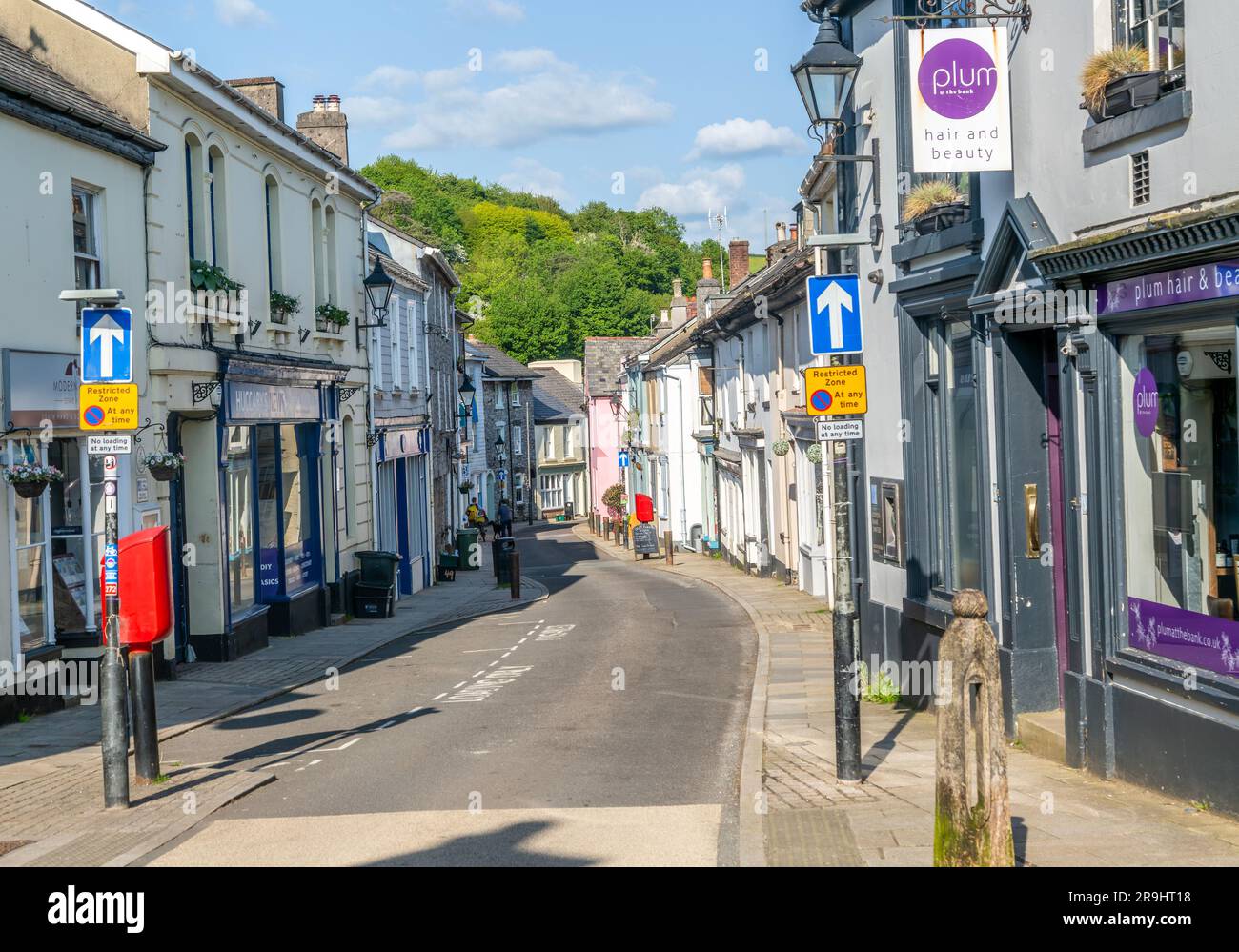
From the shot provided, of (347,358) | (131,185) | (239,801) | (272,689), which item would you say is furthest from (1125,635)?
(347,358)

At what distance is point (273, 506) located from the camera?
73.6 feet

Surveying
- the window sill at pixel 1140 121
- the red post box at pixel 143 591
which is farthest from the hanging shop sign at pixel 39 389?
the window sill at pixel 1140 121

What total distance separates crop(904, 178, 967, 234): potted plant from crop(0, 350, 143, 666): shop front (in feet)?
29.9

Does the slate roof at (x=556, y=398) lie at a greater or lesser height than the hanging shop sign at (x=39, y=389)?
greater

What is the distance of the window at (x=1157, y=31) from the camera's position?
8.85 meters

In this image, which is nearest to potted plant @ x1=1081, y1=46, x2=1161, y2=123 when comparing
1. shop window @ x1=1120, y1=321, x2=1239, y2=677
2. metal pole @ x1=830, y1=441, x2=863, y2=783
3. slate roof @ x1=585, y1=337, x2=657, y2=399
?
shop window @ x1=1120, y1=321, x2=1239, y2=677

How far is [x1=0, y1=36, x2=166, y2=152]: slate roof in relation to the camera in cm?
1395

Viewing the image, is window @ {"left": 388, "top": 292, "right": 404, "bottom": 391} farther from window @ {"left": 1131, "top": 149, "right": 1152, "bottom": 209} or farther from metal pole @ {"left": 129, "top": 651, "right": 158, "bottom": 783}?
window @ {"left": 1131, "top": 149, "right": 1152, "bottom": 209}

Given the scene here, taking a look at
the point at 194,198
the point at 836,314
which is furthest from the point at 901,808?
the point at 194,198

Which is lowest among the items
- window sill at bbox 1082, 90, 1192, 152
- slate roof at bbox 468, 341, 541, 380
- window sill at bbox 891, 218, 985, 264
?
window sill at bbox 891, 218, 985, 264

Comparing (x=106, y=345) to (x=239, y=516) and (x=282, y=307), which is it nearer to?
(x=239, y=516)

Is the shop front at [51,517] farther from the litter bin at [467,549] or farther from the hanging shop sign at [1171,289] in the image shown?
the litter bin at [467,549]

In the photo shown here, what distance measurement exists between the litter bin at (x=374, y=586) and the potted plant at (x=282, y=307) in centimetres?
583

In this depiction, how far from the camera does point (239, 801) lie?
34.0 ft
